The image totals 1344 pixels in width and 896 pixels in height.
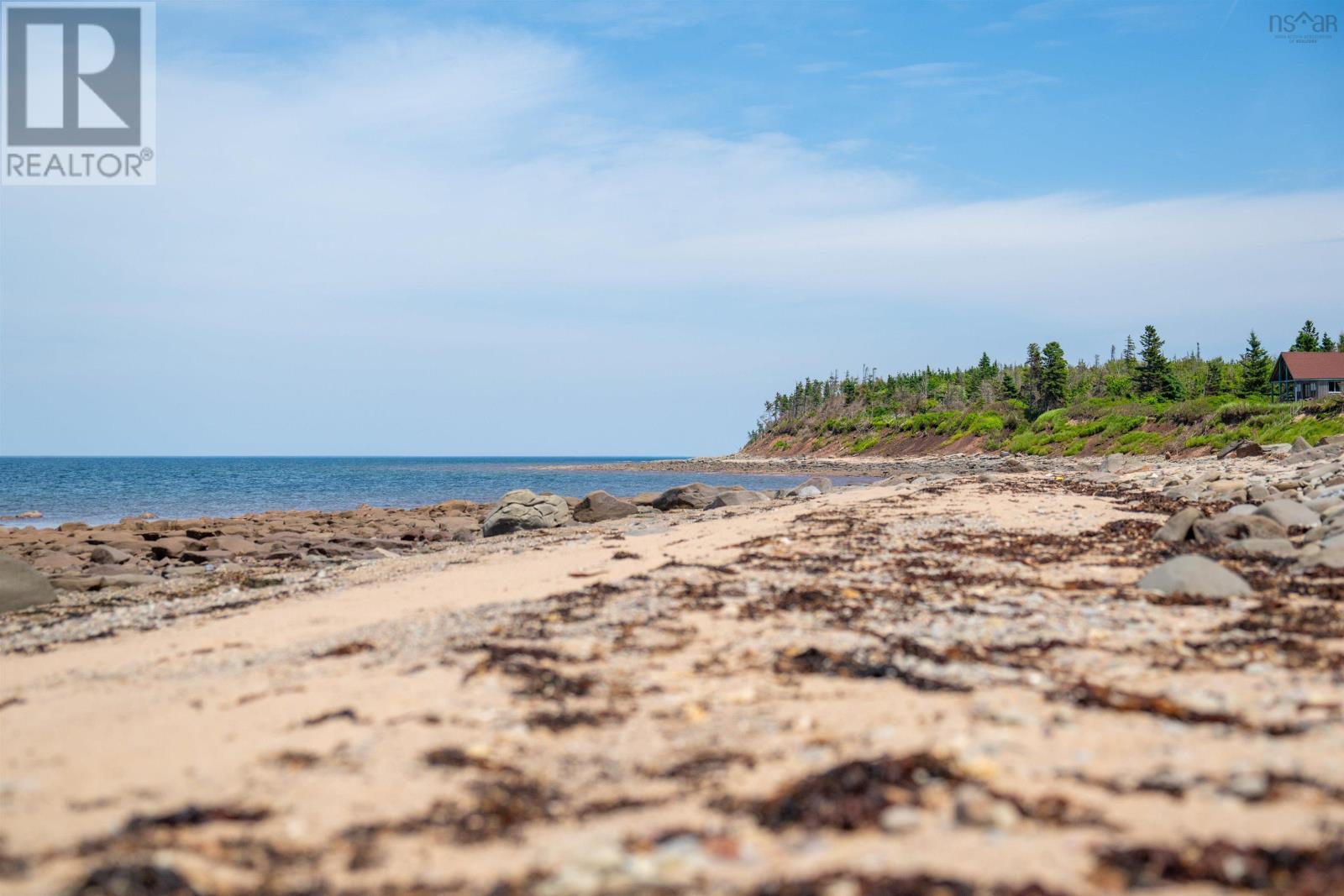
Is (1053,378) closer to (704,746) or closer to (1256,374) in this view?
(1256,374)

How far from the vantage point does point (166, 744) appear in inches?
207

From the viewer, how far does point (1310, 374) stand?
55.9m

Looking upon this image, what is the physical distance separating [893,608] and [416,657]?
4.34m

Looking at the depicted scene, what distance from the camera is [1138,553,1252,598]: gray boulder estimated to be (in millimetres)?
8742

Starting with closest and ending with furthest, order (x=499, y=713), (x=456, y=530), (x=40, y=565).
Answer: (x=499, y=713) < (x=40, y=565) < (x=456, y=530)

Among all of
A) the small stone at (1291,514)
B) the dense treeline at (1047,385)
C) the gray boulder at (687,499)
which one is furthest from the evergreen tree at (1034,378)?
the small stone at (1291,514)

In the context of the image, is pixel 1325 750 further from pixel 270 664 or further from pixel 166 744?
pixel 270 664

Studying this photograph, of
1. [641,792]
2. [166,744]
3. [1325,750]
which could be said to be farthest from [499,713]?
[1325,750]

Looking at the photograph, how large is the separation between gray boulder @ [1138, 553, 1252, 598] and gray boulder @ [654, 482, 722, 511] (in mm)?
18660

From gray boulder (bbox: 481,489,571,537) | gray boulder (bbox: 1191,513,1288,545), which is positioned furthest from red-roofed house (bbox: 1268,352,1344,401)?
gray boulder (bbox: 1191,513,1288,545)

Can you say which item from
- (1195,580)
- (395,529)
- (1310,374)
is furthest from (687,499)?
(1310,374)

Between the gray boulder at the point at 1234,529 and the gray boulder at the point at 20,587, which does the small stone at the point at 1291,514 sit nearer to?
the gray boulder at the point at 1234,529

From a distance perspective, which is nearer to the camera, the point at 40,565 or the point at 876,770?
the point at 876,770

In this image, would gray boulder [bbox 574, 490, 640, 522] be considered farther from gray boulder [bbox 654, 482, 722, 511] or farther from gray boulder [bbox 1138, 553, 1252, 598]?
gray boulder [bbox 1138, 553, 1252, 598]
